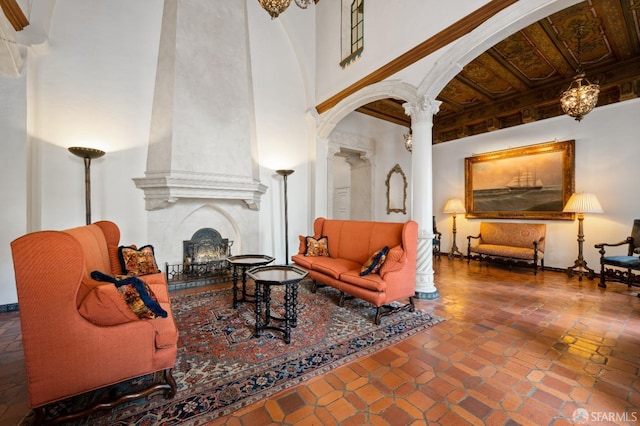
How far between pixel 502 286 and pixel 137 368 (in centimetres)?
500

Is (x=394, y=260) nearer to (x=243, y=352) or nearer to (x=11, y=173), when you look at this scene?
(x=243, y=352)

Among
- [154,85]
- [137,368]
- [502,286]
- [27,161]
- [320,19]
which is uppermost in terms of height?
[320,19]

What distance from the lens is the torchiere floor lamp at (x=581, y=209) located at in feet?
14.8

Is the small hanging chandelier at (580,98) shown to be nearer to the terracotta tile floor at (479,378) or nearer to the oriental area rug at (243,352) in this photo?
the terracotta tile floor at (479,378)

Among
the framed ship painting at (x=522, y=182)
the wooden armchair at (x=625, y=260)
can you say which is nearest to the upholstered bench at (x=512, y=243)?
the framed ship painting at (x=522, y=182)

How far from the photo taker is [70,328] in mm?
1359

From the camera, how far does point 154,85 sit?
4.40m

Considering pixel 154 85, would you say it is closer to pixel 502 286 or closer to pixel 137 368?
pixel 137 368

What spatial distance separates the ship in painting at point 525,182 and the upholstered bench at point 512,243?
2.69 ft

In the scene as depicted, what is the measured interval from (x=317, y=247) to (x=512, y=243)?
457cm

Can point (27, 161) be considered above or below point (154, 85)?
below

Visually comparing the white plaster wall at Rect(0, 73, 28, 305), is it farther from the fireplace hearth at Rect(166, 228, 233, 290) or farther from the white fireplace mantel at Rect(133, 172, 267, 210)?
the fireplace hearth at Rect(166, 228, 233, 290)

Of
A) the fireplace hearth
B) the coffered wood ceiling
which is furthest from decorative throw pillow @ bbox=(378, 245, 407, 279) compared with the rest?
the coffered wood ceiling

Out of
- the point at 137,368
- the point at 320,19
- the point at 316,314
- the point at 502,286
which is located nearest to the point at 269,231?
the point at 316,314
